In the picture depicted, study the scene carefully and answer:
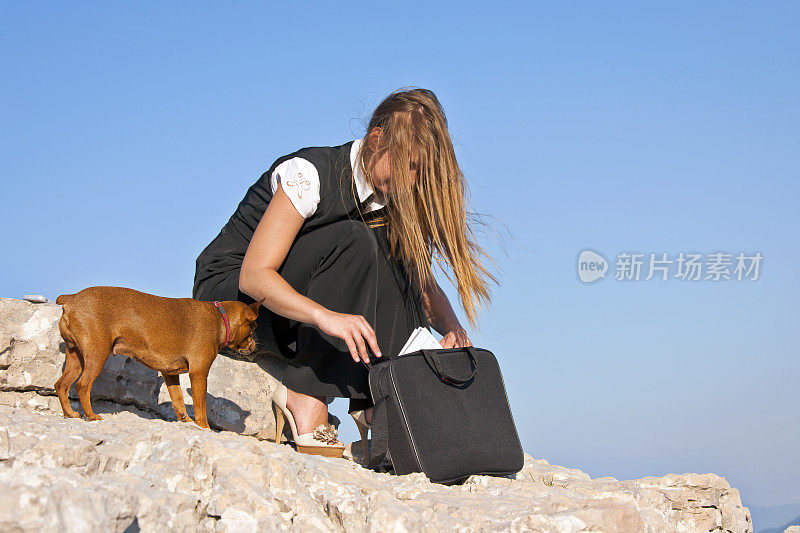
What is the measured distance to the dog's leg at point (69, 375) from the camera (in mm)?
3473

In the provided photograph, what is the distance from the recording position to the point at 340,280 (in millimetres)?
3771

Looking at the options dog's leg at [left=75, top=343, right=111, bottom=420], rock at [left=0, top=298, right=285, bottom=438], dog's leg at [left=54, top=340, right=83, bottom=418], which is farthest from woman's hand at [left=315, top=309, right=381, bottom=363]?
rock at [left=0, top=298, right=285, bottom=438]

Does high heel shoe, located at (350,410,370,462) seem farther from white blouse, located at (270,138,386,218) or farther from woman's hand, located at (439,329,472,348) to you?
white blouse, located at (270,138,386,218)

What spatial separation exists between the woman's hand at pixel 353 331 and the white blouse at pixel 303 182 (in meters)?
0.82

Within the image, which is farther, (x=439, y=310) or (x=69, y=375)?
(x=439, y=310)

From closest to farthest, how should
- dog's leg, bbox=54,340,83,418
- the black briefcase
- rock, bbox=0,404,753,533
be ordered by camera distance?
1. rock, bbox=0,404,753,533
2. the black briefcase
3. dog's leg, bbox=54,340,83,418

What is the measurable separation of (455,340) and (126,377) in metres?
2.02

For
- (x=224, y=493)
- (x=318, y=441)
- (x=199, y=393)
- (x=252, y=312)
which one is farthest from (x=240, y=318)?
(x=224, y=493)

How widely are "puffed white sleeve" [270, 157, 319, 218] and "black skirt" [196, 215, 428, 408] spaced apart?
207 mm

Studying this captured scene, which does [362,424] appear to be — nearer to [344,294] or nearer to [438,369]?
[344,294]

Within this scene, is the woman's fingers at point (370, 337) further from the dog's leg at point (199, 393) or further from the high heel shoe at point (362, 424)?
the dog's leg at point (199, 393)

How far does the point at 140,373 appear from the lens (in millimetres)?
4215

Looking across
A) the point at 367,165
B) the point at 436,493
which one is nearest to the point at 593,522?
the point at 436,493

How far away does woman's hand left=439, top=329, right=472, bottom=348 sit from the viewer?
4.00 meters
